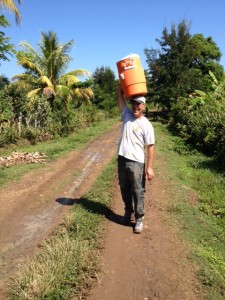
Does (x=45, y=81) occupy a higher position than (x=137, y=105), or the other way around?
(x=45, y=81)

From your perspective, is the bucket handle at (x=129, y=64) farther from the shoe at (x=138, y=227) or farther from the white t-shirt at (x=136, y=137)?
the shoe at (x=138, y=227)

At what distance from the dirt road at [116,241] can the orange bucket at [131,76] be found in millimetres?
2095

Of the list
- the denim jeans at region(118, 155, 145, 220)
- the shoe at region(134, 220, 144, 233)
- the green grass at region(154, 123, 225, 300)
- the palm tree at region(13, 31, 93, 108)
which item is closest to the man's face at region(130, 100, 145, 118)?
the denim jeans at region(118, 155, 145, 220)

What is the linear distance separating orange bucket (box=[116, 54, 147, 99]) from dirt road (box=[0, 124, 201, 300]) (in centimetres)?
210

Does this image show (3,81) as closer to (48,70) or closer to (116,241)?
(48,70)

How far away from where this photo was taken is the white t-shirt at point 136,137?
190 inches

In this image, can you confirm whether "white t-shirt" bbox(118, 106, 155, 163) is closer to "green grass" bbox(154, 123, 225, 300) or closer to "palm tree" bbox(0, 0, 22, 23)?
"green grass" bbox(154, 123, 225, 300)

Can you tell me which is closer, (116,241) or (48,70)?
(116,241)

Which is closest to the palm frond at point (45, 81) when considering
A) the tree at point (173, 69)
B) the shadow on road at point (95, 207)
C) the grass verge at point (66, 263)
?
the tree at point (173, 69)

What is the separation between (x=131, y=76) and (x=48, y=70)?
55.6 ft

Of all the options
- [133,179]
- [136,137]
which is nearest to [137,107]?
[136,137]

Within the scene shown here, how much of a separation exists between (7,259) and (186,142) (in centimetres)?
1112

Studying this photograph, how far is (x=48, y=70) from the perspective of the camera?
68.1 ft

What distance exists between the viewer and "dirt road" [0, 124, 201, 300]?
376 centimetres
